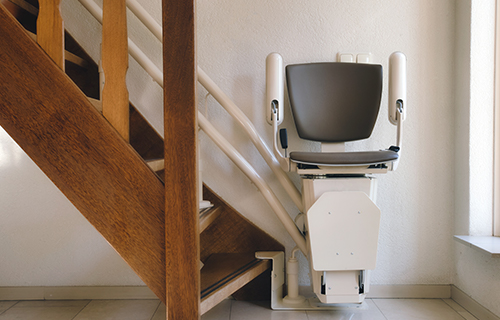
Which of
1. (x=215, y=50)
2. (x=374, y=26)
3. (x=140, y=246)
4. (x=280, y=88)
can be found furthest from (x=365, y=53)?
(x=140, y=246)

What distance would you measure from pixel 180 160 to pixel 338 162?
62 cm

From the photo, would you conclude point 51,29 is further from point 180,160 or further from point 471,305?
point 471,305

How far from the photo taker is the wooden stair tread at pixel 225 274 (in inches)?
49.1

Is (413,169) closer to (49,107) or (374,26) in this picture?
(374,26)

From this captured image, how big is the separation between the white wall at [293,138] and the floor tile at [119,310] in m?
0.11

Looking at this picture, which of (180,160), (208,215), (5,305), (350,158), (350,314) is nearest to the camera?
(180,160)

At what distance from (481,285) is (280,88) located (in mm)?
1228

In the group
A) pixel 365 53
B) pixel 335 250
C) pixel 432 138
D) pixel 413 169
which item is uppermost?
pixel 365 53

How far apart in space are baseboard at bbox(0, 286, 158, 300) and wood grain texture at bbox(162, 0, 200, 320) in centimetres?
89

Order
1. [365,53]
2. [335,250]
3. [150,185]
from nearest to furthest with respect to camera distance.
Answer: [150,185] → [335,250] → [365,53]

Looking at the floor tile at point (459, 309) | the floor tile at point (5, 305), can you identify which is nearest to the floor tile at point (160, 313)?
the floor tile at point (5, 305)

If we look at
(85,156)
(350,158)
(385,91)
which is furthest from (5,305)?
(385,91)

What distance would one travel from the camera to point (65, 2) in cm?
191

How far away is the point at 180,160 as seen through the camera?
1073mm
